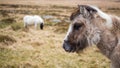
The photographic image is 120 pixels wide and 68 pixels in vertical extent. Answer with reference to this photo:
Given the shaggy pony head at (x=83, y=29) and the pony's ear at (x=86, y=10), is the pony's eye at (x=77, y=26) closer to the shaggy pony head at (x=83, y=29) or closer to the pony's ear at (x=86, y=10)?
the shaggy pony head at (x=83, y=29)

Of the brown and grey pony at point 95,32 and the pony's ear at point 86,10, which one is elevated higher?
the pony's ear at point 86,10

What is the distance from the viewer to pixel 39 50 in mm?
13602

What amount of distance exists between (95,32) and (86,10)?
447 millimetres

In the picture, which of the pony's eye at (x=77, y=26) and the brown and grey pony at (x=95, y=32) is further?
the pony's eye at (x=77, y=26)

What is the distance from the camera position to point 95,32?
5.01 meters

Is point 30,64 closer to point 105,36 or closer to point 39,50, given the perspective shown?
point 39,50

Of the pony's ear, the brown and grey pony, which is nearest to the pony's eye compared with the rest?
the brown and grey pony

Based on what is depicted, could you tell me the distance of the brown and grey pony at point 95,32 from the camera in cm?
498

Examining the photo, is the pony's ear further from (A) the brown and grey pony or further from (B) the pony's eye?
(B) the pony's eye

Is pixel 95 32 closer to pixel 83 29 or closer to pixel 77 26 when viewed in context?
pixel 83 29

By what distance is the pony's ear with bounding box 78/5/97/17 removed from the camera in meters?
5.01

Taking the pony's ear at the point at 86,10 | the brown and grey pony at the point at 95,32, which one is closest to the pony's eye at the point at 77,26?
the brown and grey pony at the point at 95,32

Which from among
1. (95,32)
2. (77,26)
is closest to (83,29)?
(77,26)

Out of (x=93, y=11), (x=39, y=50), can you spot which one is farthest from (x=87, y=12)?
(x=39, y=50)
